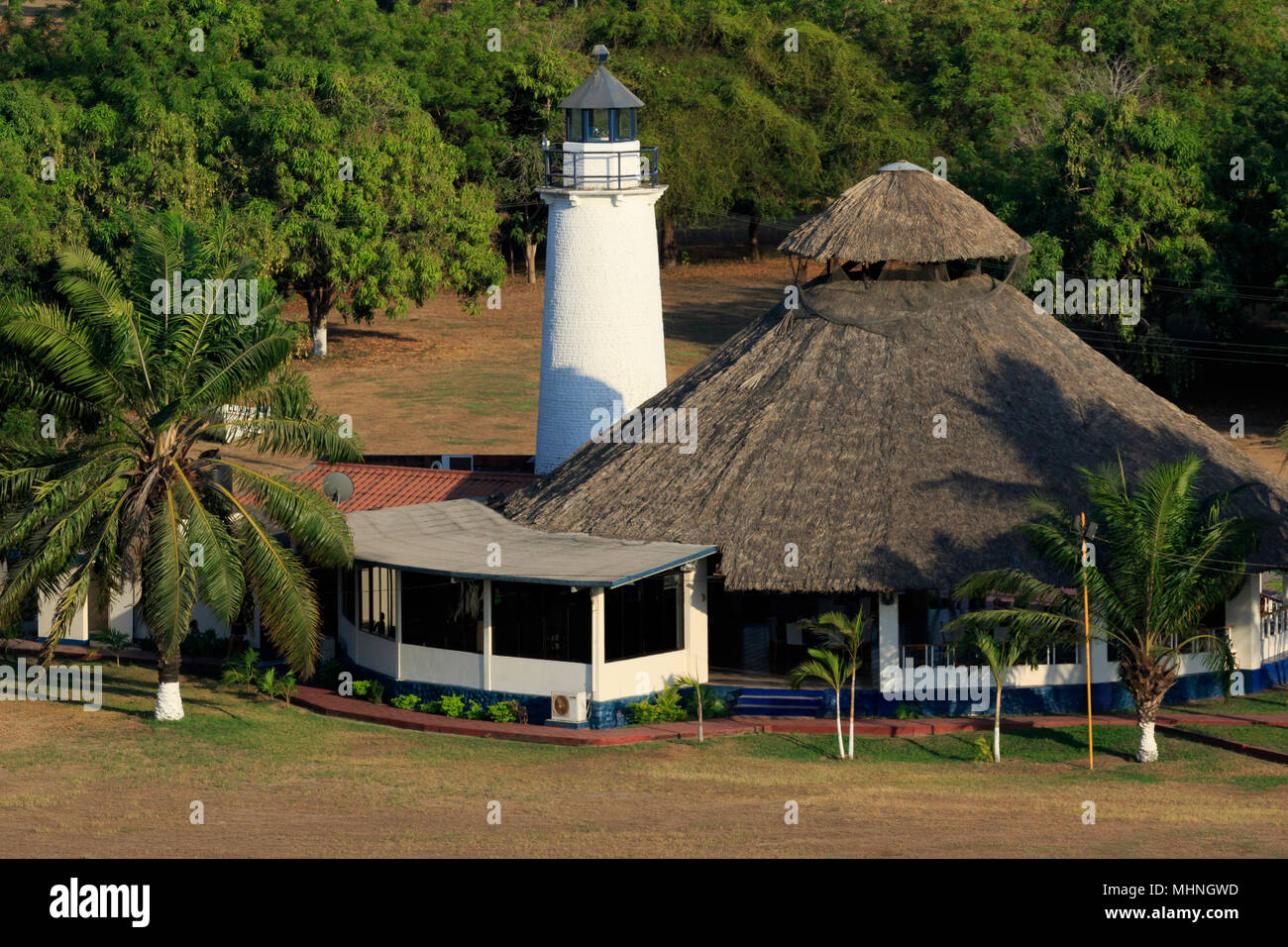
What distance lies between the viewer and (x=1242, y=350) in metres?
70.5

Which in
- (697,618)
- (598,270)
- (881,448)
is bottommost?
(697,618)

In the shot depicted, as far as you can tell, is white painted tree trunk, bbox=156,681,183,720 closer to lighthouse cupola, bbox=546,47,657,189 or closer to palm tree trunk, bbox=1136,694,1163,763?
lighthouse cupola, bbox=546,47,657,189

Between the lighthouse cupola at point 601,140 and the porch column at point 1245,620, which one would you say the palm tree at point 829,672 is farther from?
the lighthouse cupola at point 601,140

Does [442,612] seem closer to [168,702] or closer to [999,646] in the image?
[168,702]

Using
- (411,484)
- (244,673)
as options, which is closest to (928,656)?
(244,673)

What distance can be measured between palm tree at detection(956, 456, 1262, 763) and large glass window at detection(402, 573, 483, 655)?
964 centimetres

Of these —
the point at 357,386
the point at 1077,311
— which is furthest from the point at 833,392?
the point at 357,386

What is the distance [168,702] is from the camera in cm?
3916

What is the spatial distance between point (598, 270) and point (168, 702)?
15175 mm

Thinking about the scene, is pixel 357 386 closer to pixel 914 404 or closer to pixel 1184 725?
Result: pixel 914 404

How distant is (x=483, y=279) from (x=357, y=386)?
963 cm

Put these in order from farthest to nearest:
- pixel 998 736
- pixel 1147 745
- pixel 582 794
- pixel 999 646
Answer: pixel 999 646
pixel 998 736
pixel 1147 745
pixel 582 794

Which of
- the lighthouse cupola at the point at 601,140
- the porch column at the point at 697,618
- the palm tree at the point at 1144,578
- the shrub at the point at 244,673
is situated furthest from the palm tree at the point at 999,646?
the lighthouse cupola at the point at 601,140

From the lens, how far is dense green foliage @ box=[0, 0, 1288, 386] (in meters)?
68.2
